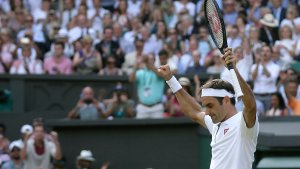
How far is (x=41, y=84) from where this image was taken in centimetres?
1548

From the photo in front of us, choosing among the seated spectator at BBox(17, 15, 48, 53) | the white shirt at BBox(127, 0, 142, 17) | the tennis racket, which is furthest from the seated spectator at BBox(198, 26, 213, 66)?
the tennis racket

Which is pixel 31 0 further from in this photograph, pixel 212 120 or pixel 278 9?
pixel 212 120

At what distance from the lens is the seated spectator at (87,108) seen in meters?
14.1

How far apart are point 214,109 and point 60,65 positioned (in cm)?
931

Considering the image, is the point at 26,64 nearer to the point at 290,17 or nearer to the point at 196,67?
the point at 196,67

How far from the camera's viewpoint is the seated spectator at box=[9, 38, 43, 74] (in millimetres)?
15523

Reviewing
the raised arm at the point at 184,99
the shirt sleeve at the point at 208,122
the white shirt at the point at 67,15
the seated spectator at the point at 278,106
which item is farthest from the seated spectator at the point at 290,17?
the shirt sleeve at the point at 208,122

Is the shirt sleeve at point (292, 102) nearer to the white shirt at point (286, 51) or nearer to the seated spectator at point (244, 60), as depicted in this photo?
the seated spectator at point (244, 60)

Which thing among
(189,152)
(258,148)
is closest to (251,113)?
(258,148)

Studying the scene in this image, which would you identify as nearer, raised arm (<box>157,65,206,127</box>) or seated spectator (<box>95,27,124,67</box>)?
raised arm (<box>157,65,206,127</box>)

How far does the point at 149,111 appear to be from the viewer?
46.4ft

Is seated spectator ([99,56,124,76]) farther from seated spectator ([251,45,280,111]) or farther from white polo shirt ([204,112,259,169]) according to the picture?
white polo shirt ([204,112,259,169])

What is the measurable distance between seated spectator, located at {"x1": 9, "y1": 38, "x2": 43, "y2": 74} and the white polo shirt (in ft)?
30.6

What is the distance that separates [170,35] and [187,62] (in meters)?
0.94
